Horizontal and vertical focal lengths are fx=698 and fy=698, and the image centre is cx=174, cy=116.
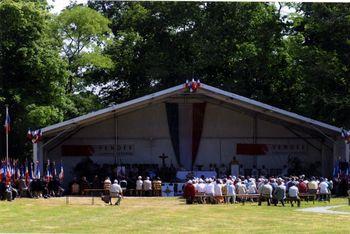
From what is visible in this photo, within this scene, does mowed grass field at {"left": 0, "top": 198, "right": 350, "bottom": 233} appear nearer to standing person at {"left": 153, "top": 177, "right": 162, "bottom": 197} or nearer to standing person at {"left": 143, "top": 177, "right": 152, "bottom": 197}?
standing person at {"left": 143, "top": 177, "right": 152, "bottom": 197}

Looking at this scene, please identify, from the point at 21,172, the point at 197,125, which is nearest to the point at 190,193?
the point at 21,172

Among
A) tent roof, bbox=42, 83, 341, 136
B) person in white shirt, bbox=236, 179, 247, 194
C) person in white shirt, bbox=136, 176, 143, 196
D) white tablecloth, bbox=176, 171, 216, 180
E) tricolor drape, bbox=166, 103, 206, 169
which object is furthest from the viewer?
tricolor drape, bbox=166, 103, 206, 169

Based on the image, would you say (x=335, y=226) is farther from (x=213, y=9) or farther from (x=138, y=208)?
(x=213, y=9)

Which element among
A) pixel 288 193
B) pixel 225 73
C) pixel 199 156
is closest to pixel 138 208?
pixel 288 193

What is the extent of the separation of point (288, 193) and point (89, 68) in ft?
71.6

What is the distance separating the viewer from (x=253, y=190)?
25.2 meters

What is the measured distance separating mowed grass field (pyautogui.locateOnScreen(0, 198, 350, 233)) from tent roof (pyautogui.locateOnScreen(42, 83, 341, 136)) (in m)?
6.93

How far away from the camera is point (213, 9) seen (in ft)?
133

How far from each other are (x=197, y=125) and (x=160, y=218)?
53.9 feet

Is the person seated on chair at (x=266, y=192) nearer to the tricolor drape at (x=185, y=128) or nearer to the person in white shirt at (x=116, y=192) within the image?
the person in white shirt at (x=116, y=192)

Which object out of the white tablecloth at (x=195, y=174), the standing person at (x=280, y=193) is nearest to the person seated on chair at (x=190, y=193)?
the standing person at (x=280, y=193)

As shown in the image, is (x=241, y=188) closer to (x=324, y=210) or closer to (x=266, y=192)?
(x=266, y=192)

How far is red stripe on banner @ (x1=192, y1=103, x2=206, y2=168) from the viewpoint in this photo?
34.1 metres

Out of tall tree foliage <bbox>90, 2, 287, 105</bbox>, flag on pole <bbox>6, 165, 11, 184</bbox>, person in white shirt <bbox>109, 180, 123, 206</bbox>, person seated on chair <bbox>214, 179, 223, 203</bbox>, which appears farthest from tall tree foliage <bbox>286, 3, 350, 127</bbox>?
flag on pole <bbox>6, 165, 11, 184</bbox>
